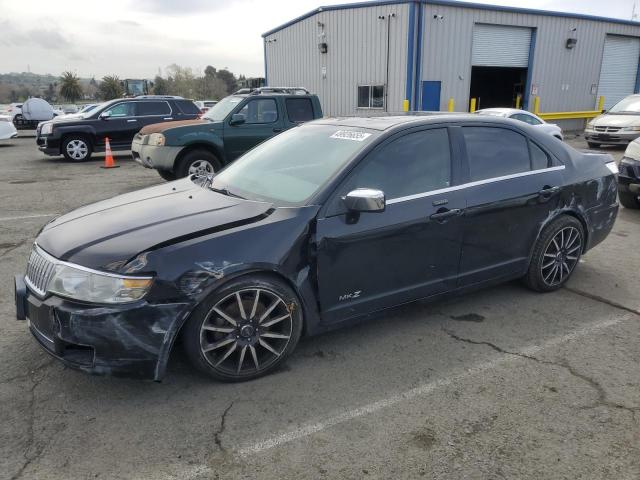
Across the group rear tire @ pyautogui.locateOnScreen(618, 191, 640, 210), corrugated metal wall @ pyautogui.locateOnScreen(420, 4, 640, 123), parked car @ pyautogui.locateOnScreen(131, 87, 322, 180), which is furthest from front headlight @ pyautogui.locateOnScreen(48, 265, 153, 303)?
corrugated metal wall @ pyautogui.locateOnScreen(420, 4, 640, 123)

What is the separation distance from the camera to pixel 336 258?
3.31 m

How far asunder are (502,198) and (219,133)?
689 centimetres

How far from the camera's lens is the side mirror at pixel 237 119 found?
9953 mm

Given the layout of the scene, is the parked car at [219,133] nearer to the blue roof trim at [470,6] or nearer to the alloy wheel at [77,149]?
the alloy wheel at [77,149]

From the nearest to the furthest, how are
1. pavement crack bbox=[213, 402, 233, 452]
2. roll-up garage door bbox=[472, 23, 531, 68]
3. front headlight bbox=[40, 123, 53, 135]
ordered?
1. pavement crack bbox=[213, 402, 233, 452]
2. front headlight bbox=[40, 123, 53, 135]
3. roll-up garage door bbox=[472, 23, 531, 68]

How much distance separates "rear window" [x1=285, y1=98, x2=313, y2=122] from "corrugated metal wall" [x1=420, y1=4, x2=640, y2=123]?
33.8 ft

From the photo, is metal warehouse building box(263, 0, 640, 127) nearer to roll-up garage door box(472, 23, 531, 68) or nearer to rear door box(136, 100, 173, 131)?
roll-up garage door box(472, 23, 531, 68)

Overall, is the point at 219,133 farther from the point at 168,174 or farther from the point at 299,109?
the point at 299,109

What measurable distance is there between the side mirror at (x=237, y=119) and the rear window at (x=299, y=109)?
3.22ft

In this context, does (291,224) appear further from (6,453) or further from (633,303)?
(633,303)

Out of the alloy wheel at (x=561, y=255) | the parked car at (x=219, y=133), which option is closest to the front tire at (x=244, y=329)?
the alloy wheel at (x=561, y=255)

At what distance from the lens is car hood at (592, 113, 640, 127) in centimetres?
1562

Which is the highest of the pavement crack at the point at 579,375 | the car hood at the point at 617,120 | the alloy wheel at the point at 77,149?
the car hood at the point at 617,120

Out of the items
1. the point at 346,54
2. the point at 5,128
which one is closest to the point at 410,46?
the point at 346,54
